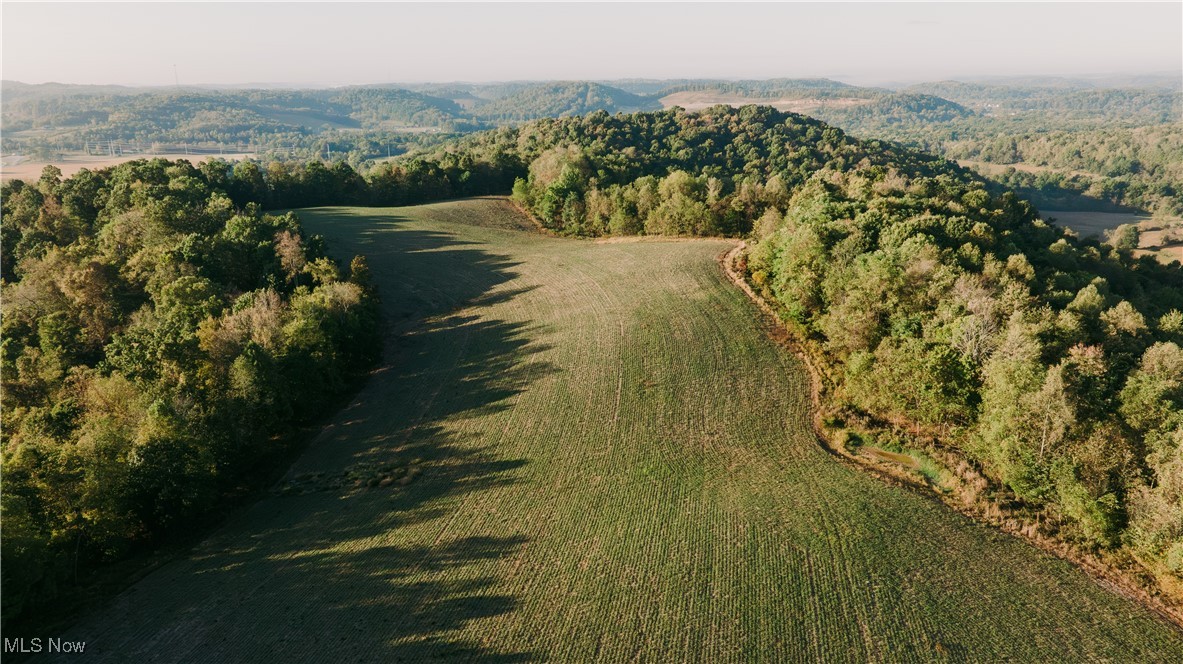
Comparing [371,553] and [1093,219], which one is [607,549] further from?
[1093,219]

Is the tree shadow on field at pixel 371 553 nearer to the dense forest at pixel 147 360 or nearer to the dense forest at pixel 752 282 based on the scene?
the dense forest at pixel 147 360

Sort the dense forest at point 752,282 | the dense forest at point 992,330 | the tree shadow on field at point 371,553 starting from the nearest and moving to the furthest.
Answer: the tree shadow on field at point 371,553 < the dense forest at point 752,282 < the dense forest at point 992,330

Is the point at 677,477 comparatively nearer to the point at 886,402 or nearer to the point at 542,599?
the point at 542,599

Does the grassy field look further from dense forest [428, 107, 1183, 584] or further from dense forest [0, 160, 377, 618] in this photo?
dense forest [428, 107, 1183, 584]

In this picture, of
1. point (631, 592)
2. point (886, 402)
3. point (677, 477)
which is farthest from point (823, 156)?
point (631, 592)

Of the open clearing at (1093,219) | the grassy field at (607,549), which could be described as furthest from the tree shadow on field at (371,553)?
the open clearing at (1093,219)

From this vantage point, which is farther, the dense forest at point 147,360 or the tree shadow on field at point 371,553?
the dense forest at point 147,360

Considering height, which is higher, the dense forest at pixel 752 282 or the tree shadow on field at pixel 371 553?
the dense forest at pixel 752 282

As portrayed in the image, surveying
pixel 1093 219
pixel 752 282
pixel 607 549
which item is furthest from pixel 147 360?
pixel 1093 219

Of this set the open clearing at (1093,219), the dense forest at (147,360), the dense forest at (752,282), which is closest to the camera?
the dense forest at (147,360)
